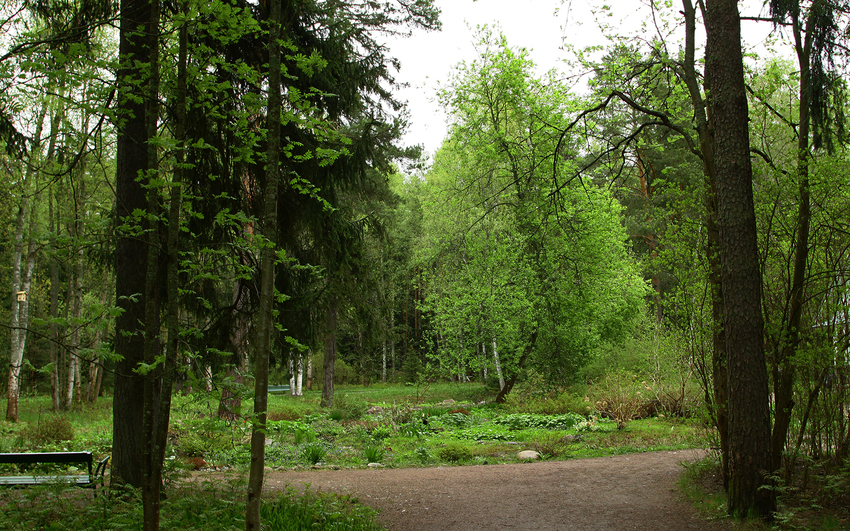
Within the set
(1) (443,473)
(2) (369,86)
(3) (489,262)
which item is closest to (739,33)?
(2) (369,86)

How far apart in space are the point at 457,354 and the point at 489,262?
267 centimetres

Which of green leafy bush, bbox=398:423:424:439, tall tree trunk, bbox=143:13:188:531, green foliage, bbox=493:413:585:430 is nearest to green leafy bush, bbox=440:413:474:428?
green foliage, bbox=493:413:585:430

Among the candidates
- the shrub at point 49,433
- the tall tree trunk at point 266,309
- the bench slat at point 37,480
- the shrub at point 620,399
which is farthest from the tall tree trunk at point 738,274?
the shrub at point 49,433

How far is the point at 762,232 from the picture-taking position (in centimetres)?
524

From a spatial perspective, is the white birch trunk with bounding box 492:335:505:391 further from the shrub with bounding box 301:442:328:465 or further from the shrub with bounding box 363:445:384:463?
the shrub with bounding box 301:442:328:465

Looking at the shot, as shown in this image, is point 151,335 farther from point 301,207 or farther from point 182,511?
point 301,207

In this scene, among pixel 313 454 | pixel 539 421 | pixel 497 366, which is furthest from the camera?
pixel 497 366

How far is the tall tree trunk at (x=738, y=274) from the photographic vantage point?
4.62m

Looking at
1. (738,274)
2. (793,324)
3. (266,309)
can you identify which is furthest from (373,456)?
(793,324)

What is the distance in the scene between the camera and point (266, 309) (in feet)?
11.3

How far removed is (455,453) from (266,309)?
575 centimetres

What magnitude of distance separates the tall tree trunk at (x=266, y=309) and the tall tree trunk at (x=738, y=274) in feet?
12.7

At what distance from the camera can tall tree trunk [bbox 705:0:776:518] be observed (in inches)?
182

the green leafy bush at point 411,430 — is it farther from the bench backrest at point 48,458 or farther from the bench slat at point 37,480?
the bench slat at point 37,480
